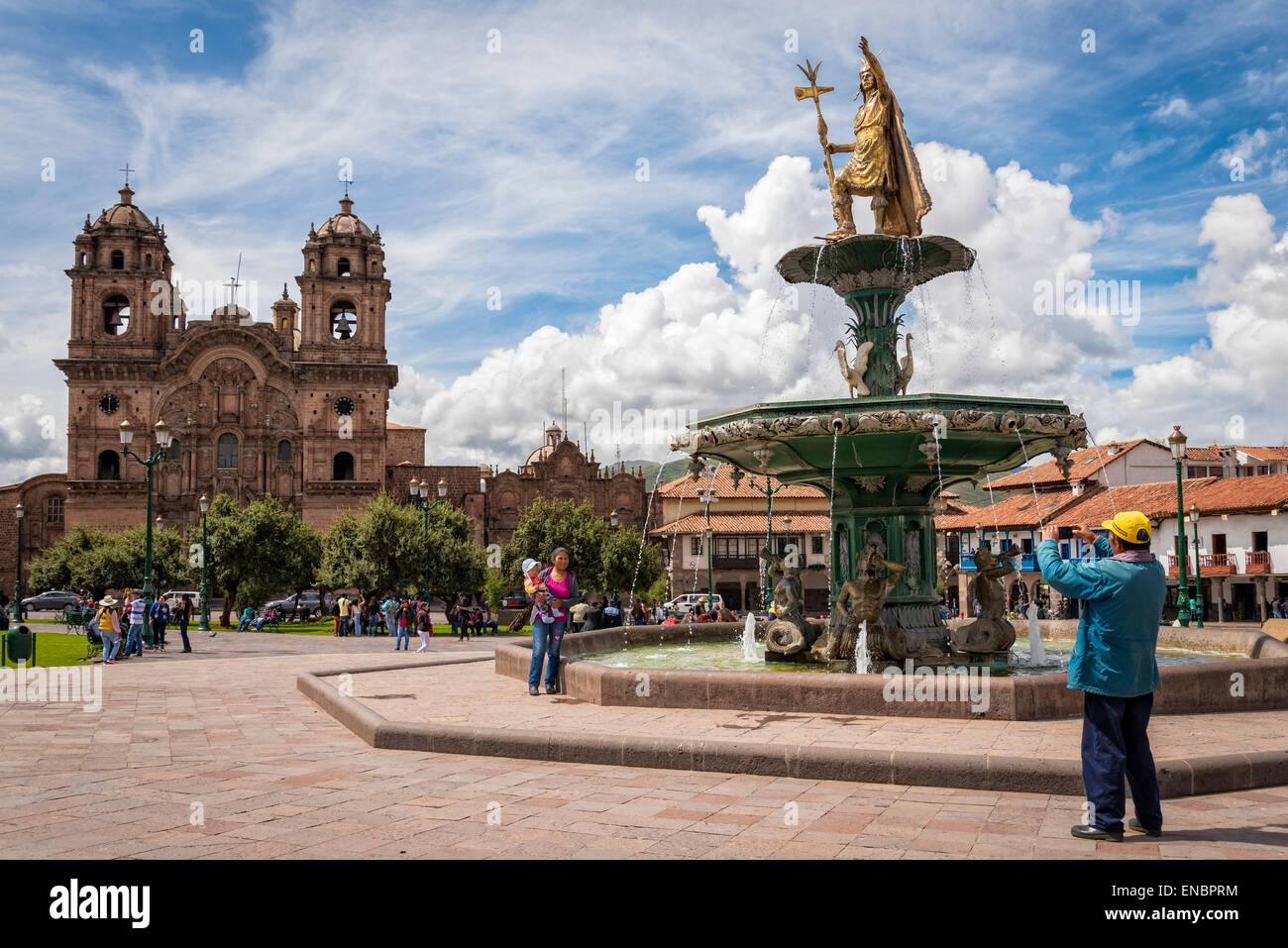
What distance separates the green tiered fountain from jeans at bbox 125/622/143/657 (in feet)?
45.3

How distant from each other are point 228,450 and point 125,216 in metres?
15.9

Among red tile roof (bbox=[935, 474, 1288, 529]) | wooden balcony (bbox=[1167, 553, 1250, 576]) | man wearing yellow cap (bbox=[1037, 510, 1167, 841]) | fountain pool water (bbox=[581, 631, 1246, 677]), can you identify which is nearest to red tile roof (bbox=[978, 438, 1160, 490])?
red tile roof (bbox=[935, 474, 1288, 529])

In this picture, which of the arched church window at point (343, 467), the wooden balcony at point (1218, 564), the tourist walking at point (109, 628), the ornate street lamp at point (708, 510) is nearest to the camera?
the ornate street lamp at point (708, 510)

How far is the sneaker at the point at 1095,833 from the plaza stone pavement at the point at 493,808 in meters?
0.05

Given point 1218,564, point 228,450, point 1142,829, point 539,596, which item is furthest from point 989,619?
point 228,450

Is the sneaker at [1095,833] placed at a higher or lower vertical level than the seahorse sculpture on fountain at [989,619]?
lower

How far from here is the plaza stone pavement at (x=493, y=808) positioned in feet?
15.5

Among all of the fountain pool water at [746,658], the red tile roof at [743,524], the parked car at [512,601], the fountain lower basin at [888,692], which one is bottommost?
the parked car at [512,601]

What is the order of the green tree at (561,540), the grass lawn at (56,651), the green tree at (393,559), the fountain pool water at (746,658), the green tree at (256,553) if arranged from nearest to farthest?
the fountain pool water at (746,658)
the grass lawn at (56,651)
the green tree at (256,553)
the green tree at (393,559)
the green tree at (561,540)

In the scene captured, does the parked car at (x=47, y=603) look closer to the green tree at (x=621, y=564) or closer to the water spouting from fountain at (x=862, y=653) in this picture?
the green tree at (x=621, y=564)

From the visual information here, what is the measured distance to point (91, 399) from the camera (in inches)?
2406

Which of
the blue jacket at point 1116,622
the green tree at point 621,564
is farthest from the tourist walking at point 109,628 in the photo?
the green tree at point 621,564

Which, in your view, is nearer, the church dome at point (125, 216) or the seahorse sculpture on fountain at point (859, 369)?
the seahorse sculpture on fountain at point (859, 369)

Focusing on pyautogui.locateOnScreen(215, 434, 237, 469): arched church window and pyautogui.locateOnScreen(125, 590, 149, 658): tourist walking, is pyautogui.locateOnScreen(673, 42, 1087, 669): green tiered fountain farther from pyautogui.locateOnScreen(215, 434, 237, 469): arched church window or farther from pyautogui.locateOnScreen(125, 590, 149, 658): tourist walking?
pyautogui.locateOnScreen(215, 434, 237, 469): arched church window
